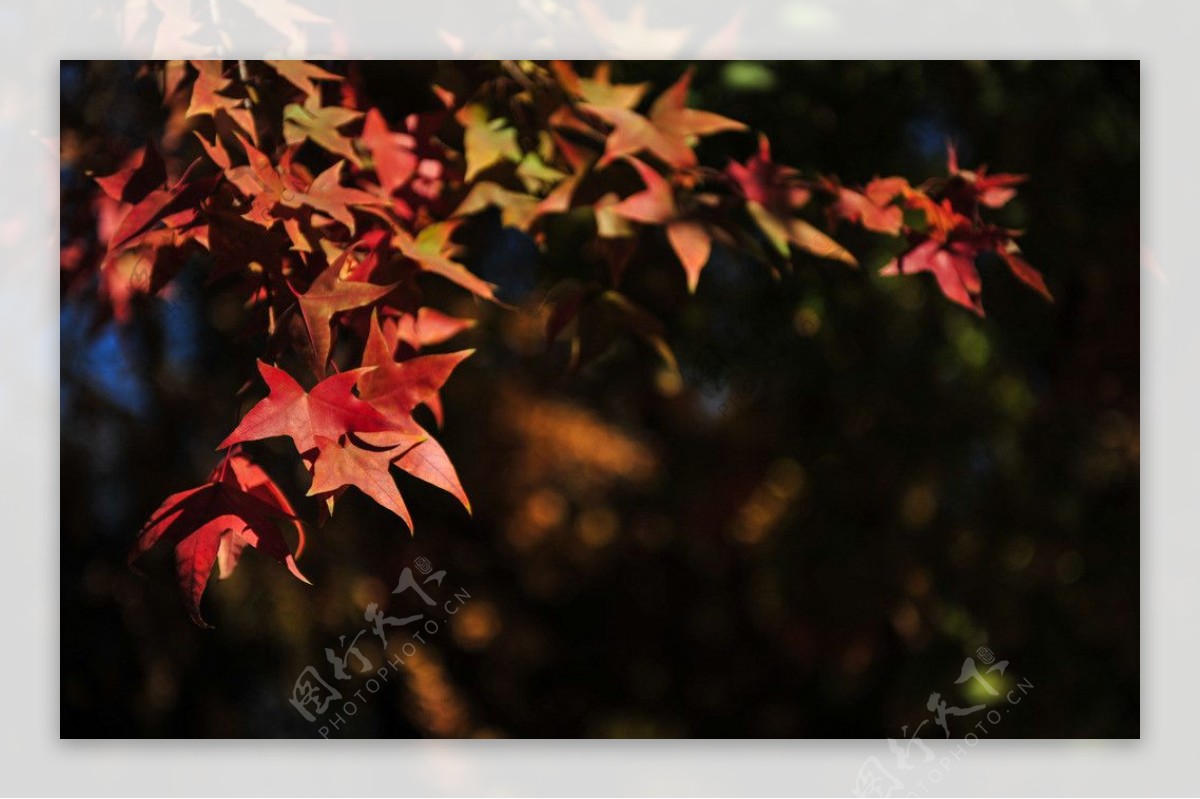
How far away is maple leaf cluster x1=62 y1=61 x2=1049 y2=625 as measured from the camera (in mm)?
973

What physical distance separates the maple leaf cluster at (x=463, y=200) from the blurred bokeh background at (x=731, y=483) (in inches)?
1.1

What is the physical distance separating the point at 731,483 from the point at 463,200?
0.45m

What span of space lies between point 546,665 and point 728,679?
213mm

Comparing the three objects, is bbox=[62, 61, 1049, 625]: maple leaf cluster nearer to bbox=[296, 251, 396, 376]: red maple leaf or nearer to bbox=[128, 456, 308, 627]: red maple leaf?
bbox=[128, 456, 308, 627]: red maple leaf

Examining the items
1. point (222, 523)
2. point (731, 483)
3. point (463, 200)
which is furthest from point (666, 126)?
point (222, 523)

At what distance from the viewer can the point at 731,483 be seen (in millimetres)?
1035

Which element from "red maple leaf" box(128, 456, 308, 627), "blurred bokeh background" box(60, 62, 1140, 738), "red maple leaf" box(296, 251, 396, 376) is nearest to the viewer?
"red maple leaf" box(296, 251, 396, 376)

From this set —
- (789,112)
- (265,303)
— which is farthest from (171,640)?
(789,112)

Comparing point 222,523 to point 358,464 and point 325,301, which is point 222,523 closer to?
point 358,464

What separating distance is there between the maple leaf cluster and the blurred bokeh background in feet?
0.09

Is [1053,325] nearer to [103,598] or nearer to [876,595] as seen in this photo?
[876,595]

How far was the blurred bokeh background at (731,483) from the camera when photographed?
103cm

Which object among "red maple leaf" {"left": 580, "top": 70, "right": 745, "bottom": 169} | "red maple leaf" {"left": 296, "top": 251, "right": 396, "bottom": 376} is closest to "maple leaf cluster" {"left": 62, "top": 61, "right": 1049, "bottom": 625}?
"red maple leaf" {"left": 580, "top": 70, "right": 745, "bottom": 169}

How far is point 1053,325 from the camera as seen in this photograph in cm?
104
